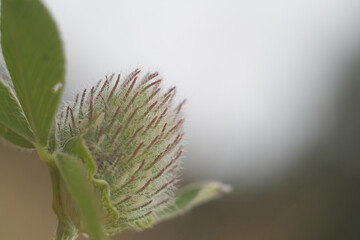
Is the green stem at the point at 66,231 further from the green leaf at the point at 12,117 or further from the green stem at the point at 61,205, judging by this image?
the green leaf at the point at 12,117

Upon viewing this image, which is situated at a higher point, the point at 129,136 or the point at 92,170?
the point at 129,136

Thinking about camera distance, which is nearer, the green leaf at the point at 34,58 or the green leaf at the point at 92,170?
the green leaf at the point at 34,58

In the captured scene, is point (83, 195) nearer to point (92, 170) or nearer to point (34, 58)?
point (92, 170)

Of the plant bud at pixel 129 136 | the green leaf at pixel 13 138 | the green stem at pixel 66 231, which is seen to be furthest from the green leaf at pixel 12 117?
the green stem at pixel 66 231

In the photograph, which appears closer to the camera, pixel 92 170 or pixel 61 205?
pixel 92 170

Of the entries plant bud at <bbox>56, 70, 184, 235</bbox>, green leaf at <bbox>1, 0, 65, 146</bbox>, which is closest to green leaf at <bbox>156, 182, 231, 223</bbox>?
plant bud at <bbox>56, 70, 184, 235</bbox>

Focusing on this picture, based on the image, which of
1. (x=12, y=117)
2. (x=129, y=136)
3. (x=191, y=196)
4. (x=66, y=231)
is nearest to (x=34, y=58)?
(x=12, y=117)

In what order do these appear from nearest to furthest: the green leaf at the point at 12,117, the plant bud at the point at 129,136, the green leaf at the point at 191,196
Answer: the green leaf at the point at 12,117 → the plant bud at the point at 129,136 → the green leaf at the point at 191,196
